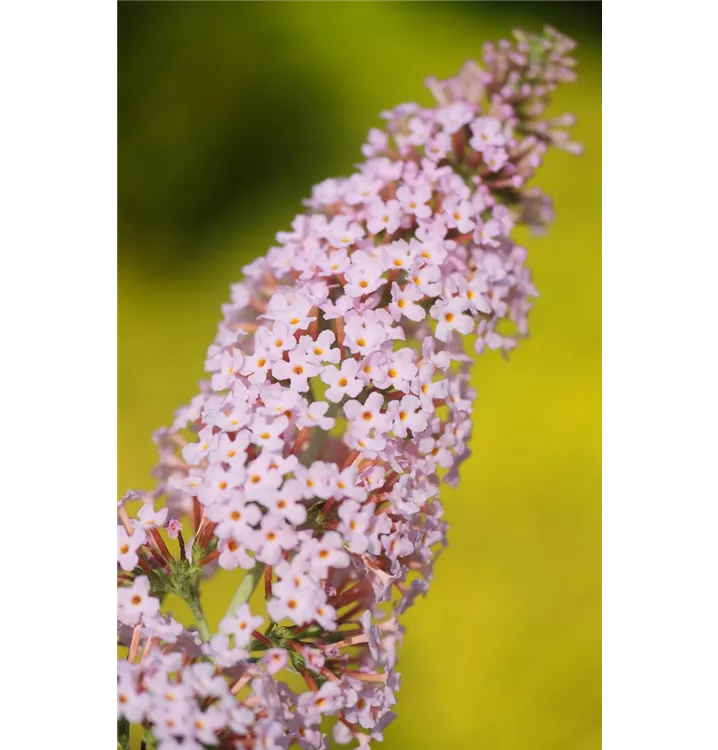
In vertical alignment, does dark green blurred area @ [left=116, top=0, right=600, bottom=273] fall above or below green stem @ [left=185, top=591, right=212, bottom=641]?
above

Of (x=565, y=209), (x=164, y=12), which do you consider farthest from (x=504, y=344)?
(x=164, y=12)

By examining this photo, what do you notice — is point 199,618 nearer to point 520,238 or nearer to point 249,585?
point 249,585

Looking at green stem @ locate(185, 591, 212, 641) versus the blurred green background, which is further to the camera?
the blurred green background

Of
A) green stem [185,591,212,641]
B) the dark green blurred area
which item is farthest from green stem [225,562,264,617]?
the dark green blurred area

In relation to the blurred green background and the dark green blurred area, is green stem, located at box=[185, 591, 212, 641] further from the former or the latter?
the dark green blurred area

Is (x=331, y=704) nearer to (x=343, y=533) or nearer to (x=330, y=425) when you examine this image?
(x=343, y=533)

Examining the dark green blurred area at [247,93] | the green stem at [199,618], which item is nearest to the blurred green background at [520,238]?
the dark green blurred area at [247,93]

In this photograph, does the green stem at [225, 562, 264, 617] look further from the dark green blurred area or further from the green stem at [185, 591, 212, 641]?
the dark green blurred area

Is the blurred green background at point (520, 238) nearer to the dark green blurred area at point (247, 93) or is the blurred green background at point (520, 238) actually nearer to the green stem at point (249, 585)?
the dark green blurred area at point (247, 93)

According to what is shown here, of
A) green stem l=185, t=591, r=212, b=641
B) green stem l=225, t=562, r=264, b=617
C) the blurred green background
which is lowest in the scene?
green stem l=185, t=591, r=212, b=641
